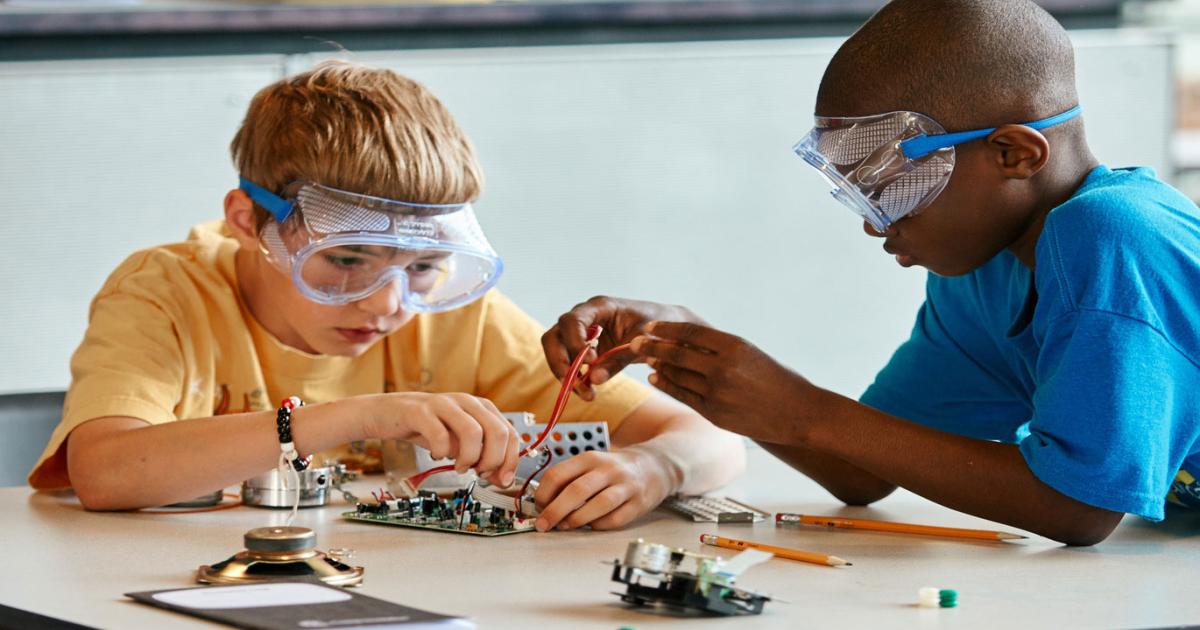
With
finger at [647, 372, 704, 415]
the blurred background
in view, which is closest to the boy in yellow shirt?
finger at [647, 372, 704, 415]

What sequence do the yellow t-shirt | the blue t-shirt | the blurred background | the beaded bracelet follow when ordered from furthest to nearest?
1. the blurred background
2. the yellow t-shirt
3. the beaded bracelet
4. the blue t-shirt

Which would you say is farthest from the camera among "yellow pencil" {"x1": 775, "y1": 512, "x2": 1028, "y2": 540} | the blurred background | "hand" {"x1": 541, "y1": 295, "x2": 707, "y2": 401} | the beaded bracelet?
the blurred background

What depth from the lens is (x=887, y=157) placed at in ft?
5.19

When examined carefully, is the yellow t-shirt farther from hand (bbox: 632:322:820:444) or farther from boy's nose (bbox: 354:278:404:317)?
hand (bbox: 632:322:820:444)

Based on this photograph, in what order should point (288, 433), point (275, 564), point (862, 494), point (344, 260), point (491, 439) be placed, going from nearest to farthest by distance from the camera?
point (275, 564), point (491, 439), point (288, 433), point (862, 494), point (344, 260)


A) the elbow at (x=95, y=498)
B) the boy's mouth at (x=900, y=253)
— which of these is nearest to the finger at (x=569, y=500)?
the boy's mouth at (x=900, y=253)

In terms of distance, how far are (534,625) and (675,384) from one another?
536mm

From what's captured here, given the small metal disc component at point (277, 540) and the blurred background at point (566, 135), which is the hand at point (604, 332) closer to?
the small metal disc component at point (277, 540)

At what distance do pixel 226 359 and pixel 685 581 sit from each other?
1.06 m

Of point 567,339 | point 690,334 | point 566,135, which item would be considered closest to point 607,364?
point 567,339

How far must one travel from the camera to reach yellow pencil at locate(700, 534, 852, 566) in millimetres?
1390

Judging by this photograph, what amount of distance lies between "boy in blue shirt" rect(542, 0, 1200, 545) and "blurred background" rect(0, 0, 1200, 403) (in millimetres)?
1438

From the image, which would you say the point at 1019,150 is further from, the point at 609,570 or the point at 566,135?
the point at 566,135

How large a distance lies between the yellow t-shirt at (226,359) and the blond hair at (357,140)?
18 centimetres
